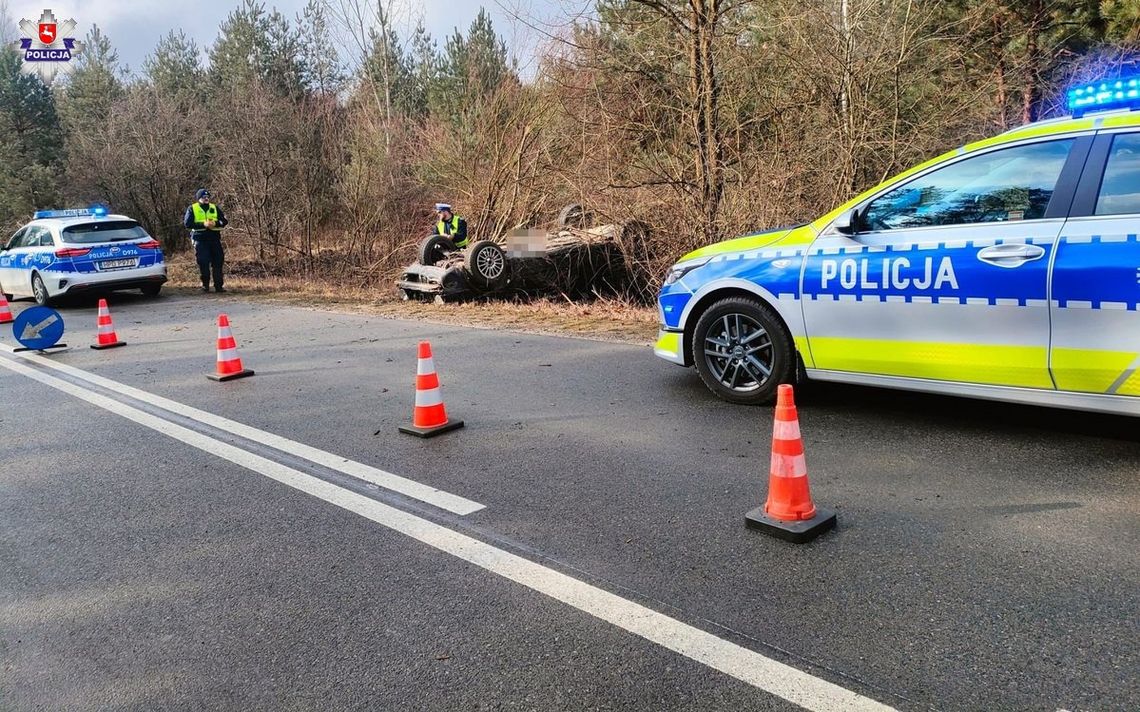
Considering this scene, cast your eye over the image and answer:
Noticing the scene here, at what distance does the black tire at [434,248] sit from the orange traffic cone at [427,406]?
332 inches

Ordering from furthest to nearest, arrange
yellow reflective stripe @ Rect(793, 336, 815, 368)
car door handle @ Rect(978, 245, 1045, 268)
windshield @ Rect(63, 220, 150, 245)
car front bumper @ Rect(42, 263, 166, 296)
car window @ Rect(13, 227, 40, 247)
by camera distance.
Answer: car window @ Rect(13, 227, 40, 247), windshield @ Rect(63, 220, 150, 245), car front bumper @ Rect(42, 263, 166, 296), yellow reflective stripe @ Rect(793, 336, 815, 368), car door handle @ Rect(978, 245, 1045, 268)

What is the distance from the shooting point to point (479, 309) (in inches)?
492

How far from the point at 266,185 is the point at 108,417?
14457mm

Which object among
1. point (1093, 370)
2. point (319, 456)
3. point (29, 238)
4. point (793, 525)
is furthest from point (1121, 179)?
point (29, 238)

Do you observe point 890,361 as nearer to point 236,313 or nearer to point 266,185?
point 236,313

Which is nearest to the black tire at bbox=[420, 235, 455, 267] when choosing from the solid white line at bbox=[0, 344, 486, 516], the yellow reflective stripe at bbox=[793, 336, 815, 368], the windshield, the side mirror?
the windshield

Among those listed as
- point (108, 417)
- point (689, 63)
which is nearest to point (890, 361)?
point (108, 417)

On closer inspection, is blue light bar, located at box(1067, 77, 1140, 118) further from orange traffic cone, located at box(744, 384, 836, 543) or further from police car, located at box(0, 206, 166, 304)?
police car, located at box(0, 206, 166, 304)

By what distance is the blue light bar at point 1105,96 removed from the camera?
462 centimetres

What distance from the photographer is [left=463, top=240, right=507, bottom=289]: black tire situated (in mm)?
13148

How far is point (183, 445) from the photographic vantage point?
18.4ft

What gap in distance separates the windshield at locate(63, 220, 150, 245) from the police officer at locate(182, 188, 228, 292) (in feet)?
3.10

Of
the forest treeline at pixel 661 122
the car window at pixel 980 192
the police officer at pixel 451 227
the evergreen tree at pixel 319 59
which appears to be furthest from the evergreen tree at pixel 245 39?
the car window at pixel 980 192

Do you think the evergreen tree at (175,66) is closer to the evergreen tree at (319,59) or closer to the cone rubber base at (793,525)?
the evergreen tree at (319,59)
